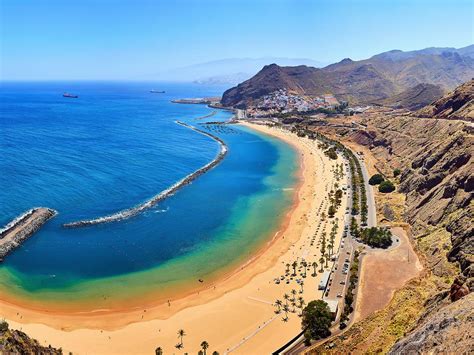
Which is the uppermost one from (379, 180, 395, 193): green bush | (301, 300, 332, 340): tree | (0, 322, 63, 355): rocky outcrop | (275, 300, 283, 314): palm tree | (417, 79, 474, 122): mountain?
(417, 79, 474, 122): mountain

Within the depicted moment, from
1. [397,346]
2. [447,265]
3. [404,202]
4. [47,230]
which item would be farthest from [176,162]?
[397,346]

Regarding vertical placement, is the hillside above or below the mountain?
below

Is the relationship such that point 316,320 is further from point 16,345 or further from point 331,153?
point 331,153

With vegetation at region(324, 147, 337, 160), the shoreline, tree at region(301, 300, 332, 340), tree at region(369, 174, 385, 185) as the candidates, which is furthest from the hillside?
the shoreline

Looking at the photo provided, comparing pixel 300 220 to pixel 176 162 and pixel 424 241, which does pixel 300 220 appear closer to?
pixel 424 241

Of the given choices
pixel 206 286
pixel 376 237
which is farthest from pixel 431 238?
pixel 206 286

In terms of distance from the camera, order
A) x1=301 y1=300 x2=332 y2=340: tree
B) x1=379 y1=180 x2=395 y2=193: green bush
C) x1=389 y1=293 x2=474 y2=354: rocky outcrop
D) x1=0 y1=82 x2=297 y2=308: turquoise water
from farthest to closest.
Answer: x1=379 y1=180 x2=395 y2=193: green bush, x1=0 y1=82 x2=297 y2=308: turquoise water, x1=301 y1=300 x2=332 y2=340: tree, x1=389 y1=293 x2=474 y2=354: rocky outcrop

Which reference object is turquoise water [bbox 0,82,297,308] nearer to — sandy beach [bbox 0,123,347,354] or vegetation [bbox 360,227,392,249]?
sandy beach [bbox 0,123,347,354]
